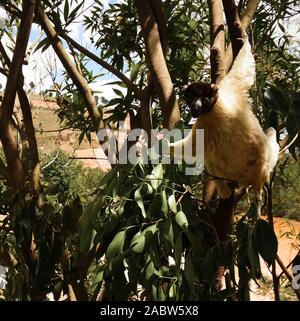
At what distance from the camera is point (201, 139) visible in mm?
2178

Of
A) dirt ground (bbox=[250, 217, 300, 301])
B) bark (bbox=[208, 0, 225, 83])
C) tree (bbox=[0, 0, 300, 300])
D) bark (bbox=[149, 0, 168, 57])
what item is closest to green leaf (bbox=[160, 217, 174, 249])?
tree (bbox=[0, 0, 300, 300])

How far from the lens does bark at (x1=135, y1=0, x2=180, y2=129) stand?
2090mm

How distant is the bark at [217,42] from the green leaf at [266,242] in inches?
29.1

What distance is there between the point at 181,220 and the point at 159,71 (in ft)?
2.39

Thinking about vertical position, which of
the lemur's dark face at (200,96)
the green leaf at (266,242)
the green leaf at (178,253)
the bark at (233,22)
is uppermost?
Answer: the bark at (233,22)

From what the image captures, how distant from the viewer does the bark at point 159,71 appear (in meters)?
2.09

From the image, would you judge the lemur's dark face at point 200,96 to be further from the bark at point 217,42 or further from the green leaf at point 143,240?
the green leaf at point 143,240

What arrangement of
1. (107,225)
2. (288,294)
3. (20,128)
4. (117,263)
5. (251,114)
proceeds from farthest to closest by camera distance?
(288,294) → (20,128) → (251,114) → (107,225) → (117,263)

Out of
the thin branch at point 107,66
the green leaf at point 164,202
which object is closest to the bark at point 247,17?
the thin branch at point 107,66

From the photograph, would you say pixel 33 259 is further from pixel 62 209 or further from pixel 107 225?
pixel 107 225

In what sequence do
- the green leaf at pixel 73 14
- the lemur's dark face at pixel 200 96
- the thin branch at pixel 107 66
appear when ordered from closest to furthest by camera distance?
1. the lemur's dark face at pixel 200 96
2. the thin branch at pixel 107 66
3. the green leaf at pixel 73 14

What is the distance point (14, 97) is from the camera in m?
2.22

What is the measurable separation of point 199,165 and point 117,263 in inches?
33.6
